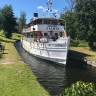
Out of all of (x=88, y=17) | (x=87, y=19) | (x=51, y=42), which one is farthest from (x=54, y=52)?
(x=88, y=17)

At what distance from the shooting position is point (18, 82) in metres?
9.78

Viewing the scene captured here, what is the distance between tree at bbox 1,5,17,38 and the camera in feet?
186

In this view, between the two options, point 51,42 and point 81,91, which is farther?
point 51,42

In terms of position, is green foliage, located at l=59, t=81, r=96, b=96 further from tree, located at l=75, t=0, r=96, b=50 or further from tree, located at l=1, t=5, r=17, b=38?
tree, located at l=1, t=5, r=17, b=38

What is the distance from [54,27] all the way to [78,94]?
22677mm

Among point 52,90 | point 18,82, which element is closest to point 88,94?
point 18,82

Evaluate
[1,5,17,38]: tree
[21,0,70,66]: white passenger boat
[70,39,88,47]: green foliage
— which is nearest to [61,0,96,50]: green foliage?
[21,0,70,66]: white passenger boat

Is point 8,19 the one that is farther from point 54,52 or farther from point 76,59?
point 54,52

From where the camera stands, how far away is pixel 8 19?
57219 mm

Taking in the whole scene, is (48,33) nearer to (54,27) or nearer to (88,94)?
(54,27)

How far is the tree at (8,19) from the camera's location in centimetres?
5659

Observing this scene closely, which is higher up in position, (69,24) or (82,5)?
(82,5)

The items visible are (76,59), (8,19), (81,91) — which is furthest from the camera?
(8,19)

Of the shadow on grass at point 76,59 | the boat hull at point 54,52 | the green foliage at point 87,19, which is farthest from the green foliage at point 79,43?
the boat hull at point 54,52
